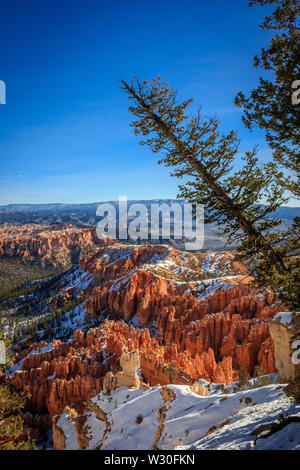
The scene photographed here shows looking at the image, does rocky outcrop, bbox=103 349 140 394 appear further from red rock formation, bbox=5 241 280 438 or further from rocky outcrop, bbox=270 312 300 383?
rocky outcrop, bbox=270 312 300 383

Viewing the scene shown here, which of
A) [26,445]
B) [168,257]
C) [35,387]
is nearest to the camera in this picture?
[26,445]

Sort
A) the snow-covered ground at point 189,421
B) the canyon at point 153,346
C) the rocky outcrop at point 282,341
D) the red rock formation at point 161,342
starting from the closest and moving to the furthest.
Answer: the snow-covered ground at point 189,421, the rocky outcrop at point 282,341, the canyon at point 153,346, the red rock formation at point 161,342

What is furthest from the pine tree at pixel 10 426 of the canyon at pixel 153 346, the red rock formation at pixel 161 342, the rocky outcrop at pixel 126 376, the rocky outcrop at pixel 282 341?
the rocky outcrop at pixel 282 341

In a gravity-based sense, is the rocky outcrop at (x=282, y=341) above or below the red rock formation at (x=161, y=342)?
above

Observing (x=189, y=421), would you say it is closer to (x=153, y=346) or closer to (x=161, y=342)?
(x=153, y=346)

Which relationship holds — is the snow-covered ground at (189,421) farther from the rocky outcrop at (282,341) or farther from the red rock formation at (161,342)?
the red rock formation at (161,342)

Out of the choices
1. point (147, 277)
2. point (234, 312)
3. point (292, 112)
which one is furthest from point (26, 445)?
point (147, 277)

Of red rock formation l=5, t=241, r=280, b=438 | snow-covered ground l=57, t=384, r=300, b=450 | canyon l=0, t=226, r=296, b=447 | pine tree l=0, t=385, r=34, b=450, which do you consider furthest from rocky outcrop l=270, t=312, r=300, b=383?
pine tree l=0, t=385, r=34, b=450
